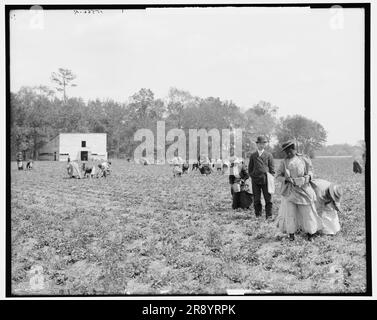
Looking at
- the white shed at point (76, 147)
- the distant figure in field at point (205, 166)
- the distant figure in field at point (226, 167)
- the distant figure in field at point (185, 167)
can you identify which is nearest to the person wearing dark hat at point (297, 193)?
the distant figure in field at point (226, 167)

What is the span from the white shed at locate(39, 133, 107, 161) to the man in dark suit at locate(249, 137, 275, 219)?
197 centimetres

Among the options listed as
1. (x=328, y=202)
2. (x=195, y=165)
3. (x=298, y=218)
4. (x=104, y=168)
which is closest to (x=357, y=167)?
(x=328, y=202)

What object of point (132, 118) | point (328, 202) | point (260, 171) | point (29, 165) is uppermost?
point (132, 118)

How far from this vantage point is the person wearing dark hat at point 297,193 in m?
6.62

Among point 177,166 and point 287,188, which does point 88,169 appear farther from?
point 287,188

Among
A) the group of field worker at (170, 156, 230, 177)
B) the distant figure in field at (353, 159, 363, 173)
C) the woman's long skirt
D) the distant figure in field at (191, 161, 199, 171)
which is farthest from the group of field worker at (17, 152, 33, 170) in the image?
the distant figure in field at (353, 159, 363, 173)

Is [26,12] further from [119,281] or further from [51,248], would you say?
[119,281]

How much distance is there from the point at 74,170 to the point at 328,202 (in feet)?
11.1

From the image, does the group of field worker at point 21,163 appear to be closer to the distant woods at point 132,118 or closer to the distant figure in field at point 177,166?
the distant woods at point 132,118

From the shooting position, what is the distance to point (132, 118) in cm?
699
